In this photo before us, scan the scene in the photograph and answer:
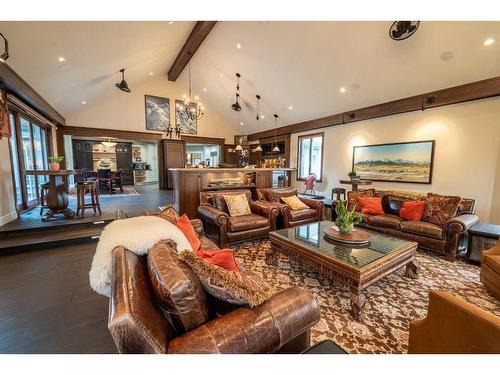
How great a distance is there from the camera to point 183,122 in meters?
8.71

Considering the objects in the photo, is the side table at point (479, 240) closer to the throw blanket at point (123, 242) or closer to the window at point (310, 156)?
the throw blanket at point (123, 242)

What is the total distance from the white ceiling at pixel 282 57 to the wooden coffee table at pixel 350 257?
3402 mm

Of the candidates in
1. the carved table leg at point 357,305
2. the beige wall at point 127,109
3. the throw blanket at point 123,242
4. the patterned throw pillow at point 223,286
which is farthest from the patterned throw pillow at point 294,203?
the beige wall at point 127,109

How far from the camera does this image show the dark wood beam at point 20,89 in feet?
9.70

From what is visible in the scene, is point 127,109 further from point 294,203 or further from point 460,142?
point 460,142

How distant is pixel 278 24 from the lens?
13.7 feet

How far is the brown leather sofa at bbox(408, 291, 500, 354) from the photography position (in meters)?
0.84

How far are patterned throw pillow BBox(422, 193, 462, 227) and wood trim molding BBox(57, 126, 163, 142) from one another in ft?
27.8

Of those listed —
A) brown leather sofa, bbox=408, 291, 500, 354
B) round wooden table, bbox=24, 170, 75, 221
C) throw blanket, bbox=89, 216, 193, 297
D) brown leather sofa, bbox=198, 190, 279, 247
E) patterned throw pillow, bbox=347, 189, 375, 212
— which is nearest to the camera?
brown leather sofa, bbox=408, 291, 500, 354

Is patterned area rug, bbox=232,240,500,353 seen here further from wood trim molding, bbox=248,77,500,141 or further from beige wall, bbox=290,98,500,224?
wood trim molding, bbox=248,77,500,141

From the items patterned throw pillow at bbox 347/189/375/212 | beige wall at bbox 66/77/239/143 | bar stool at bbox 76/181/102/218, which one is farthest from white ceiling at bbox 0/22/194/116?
patterned throw pillow at bbox 347/189/375/212

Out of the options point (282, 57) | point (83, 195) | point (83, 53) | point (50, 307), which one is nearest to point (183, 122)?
point (83, 53)

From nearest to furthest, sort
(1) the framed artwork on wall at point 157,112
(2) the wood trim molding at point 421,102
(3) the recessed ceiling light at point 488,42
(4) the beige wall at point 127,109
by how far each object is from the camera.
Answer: (3) the recessed ceiling light at point 488,42
(2) the wood trim molding at point 421,102
(4) the beige wall at point 127,109
(1) the framed artwork on wall at point 157,112
